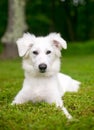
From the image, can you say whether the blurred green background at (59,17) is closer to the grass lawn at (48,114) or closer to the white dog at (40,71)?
the grass lawn at (48,114)

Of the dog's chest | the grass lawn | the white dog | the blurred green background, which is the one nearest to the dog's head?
the white dog

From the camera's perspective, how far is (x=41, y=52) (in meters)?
8.30

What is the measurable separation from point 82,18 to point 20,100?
36176mm

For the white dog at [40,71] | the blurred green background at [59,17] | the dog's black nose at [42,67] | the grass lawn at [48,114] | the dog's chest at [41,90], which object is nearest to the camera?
the grass lawn at [48,114]

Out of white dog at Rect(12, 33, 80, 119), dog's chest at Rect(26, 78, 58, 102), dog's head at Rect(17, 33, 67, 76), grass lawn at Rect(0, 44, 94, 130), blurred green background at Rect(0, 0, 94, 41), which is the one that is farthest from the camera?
blurred green background at Rect(0, 0, 94, 41)

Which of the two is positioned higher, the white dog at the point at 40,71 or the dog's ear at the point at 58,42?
the dog's ear at the point at 58,42

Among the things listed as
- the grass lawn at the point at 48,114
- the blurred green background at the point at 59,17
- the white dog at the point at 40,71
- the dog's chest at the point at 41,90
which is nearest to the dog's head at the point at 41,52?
the white dog at the point at 40,71

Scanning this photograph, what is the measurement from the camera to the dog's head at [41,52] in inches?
324

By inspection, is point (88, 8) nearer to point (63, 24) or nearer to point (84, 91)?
point (63, 24)

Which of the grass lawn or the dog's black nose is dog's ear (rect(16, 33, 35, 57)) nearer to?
the dog's black nose

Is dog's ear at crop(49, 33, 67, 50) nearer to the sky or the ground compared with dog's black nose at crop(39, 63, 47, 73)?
nearer to the sky

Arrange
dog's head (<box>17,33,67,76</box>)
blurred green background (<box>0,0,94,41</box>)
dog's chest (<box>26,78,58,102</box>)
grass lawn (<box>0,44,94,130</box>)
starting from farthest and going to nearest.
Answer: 1. blurred green background (<box>0,0,94,41</box>)
2. dog's chest (<box>26,78,58,102</box>)
3. dog's head (<box>17,33,67,76</box>)
4. grass lawn (<box>0,44,94,130</box>)

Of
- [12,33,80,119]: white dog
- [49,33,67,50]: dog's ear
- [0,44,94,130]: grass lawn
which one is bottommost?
[0,44,94,130]: grass lawn

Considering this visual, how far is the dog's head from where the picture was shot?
8234 mm
